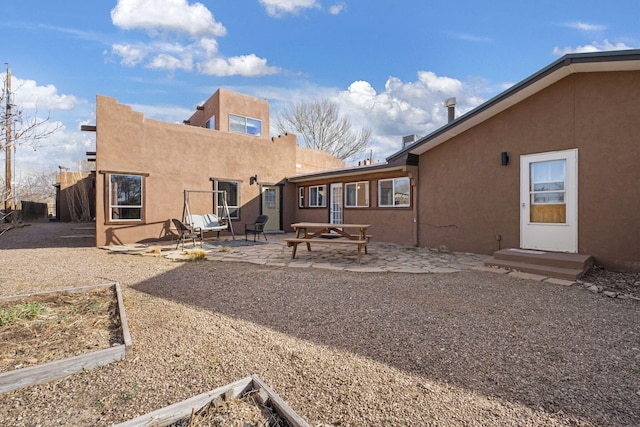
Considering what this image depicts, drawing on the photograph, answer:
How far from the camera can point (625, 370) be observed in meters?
2.39

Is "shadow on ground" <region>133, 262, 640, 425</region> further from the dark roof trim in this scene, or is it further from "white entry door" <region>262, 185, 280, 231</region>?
"white entry door" <region>262, 185, 280, 231</region>

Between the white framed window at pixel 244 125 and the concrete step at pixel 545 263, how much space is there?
11526 millimetres

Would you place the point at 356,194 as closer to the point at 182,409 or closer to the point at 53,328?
the point at 53,328

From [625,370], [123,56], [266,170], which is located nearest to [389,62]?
[266,170]

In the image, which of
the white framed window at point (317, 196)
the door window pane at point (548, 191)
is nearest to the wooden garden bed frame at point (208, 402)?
the door window pane at point (548, 191)

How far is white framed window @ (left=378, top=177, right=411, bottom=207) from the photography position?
9591 millimetres

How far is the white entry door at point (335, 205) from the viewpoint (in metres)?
11.9

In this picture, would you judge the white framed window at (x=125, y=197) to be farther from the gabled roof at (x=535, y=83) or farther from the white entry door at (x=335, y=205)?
the gabled roof at (x=535, y=83)

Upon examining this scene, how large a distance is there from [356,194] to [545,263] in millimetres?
6411

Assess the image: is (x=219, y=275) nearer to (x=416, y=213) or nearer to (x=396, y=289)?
(x=396, y=289)

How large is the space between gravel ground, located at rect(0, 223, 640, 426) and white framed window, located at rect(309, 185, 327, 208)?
7.69 meters

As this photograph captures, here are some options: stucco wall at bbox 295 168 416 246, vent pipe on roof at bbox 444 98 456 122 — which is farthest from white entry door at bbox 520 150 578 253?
vent pipe on roof at bbox 444 98 456 122

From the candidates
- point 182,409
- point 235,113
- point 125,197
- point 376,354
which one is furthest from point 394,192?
point 182,409

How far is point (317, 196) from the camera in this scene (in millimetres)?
12984
